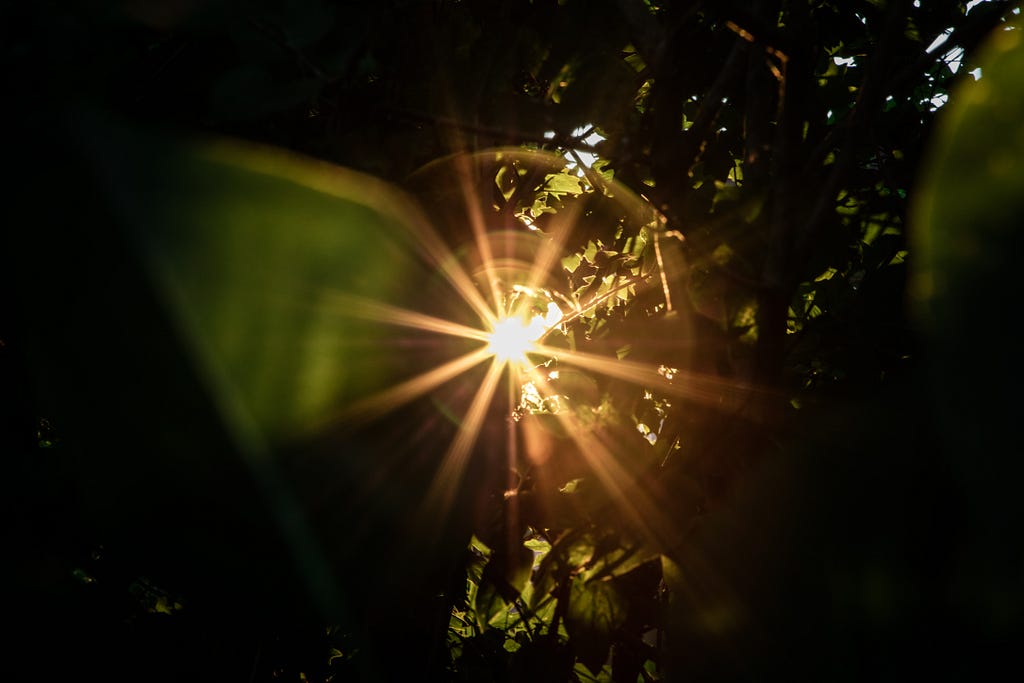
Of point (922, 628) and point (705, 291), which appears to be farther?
point (705, 291)

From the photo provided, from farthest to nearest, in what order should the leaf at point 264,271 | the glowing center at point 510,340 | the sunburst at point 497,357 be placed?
the glowing center at point 510,340
the sunburst at point 497,357
the leaf at point 264,271

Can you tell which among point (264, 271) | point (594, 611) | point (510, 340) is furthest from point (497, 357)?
point (594, 611)

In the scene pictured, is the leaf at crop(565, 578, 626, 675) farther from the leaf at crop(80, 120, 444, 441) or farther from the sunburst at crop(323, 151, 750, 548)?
the leaf at crop(80, 120, 444, 441)

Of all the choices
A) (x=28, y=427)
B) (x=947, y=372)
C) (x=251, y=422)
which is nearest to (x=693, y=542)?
(x=947, y=372)

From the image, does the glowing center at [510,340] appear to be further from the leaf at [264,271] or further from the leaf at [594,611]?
the leaf at [594,611]

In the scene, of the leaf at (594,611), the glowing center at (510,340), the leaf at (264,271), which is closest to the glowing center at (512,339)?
the glowing center at (510,340)

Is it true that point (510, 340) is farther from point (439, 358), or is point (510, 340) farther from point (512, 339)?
point (439, 358)

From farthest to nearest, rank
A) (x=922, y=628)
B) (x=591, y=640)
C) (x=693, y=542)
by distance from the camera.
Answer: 1. (x=591, y=640)
2. (x=693, y=542)
3. (x=922, y=628)

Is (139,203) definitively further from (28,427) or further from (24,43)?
(28,427)
